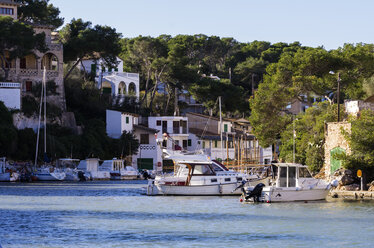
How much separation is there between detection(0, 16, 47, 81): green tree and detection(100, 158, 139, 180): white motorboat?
43.0 feet

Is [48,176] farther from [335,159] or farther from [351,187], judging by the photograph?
[351,187]

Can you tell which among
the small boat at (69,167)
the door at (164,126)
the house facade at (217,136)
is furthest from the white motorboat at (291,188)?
the door at (164,126)

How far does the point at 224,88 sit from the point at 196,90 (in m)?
3.91

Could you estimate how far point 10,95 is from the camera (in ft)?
237

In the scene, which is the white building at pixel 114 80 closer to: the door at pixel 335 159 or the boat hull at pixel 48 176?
the boat hull at pixel 48 176

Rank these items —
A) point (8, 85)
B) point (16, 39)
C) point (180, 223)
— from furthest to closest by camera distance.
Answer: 1. point (16, 39)
2. point (8, 85)
3. point (180, 223)

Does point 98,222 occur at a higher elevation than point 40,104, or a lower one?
lower

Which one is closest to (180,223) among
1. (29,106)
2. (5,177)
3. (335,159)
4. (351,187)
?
(351,187)

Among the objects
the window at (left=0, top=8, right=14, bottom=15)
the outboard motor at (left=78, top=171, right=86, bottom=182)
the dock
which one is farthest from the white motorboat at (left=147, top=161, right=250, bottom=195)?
the window at (left=0, top=8, right=14, bottom=15)

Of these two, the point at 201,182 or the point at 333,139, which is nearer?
the point at 333,139

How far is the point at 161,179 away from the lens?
49.9m

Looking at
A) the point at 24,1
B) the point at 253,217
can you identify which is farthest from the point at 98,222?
the point at 24,1

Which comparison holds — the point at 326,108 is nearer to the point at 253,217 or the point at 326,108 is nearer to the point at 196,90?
the point at 253,217

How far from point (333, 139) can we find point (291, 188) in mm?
6987
